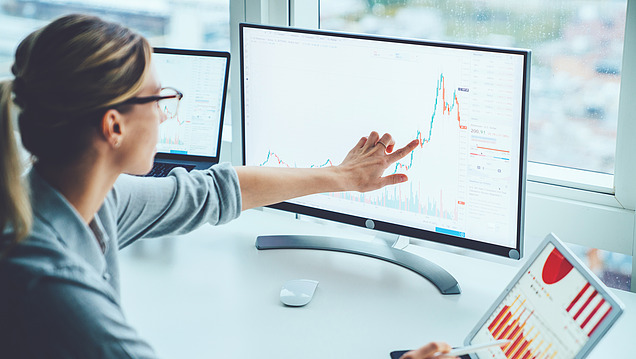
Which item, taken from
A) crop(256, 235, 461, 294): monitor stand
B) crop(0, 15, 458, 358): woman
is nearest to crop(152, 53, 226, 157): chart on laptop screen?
crop(256, 235, 461, 294): monitor stand

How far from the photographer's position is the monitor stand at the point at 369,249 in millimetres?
1447

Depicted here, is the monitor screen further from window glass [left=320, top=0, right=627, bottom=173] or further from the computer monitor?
window glass [left=320, top=0, right=627, bottom=173]

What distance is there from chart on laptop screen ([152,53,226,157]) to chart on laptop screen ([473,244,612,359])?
87 centimetres

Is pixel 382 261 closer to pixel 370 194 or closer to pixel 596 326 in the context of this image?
pixel 370 194

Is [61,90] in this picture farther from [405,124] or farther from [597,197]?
[597,197]

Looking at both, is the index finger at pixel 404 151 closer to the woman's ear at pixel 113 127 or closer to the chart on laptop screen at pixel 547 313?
the chart on laptop screen at pixel 547 313

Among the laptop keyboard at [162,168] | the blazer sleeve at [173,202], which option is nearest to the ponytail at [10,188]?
the blazer sleeve at [173,202]

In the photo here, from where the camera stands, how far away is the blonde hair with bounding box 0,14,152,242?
0.91m

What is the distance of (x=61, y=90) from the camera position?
93cm

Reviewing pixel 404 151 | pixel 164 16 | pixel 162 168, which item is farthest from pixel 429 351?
pixel 164 16

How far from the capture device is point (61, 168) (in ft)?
3.22

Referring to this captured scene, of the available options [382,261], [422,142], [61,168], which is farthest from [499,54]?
[61,168]

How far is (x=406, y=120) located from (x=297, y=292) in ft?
1.34

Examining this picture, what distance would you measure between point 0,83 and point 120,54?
0.17 m
